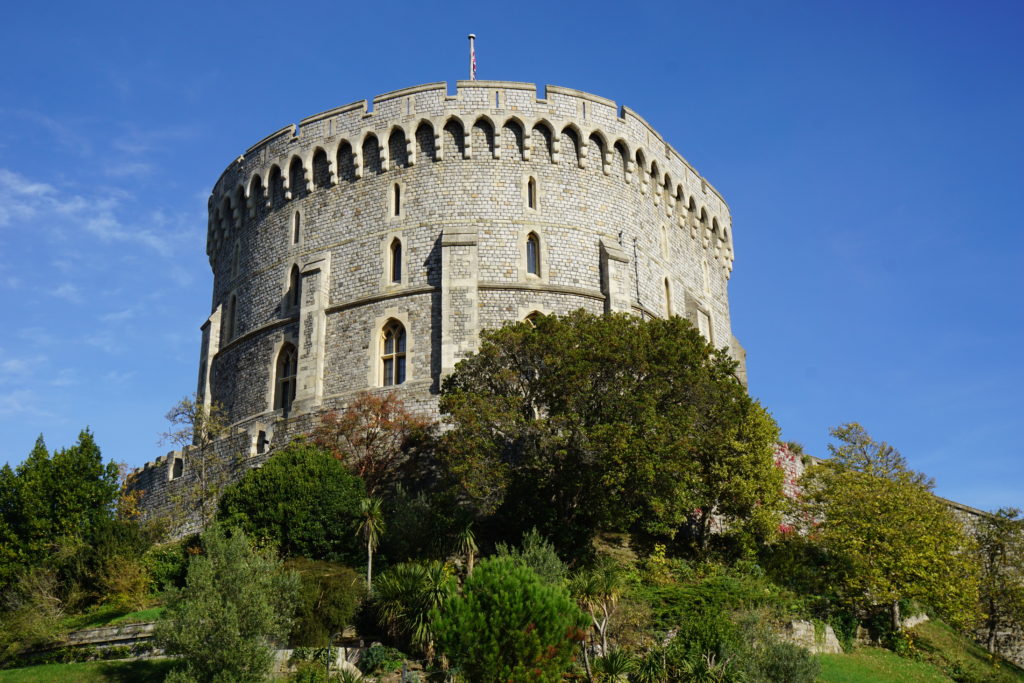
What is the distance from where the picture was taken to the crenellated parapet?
37.4 metres

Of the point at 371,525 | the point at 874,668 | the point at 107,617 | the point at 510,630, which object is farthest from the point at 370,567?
the point at 874,668

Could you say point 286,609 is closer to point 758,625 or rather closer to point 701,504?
point 758,625

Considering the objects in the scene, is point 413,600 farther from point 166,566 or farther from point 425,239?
point 425,239

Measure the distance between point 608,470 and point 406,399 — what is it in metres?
9.54

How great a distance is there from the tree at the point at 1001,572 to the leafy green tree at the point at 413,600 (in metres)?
20.2

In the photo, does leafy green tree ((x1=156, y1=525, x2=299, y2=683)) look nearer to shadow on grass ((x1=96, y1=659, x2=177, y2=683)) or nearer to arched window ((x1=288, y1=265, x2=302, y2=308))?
shadow on grass ((x1=96, y1=659, x2=177, y2=683))

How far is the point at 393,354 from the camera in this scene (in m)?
35.3

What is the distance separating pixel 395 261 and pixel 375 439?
25.7 ft

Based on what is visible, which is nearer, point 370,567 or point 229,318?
point 370,567

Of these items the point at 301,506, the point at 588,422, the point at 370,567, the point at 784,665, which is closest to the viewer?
the point at 784,665

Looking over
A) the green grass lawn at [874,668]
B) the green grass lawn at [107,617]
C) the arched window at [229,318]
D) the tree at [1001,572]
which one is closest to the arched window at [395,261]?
the arched window at [229,318]

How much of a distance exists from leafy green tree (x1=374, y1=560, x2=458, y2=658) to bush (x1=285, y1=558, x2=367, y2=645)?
→ 27.8 inches

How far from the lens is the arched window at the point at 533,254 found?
119 feet

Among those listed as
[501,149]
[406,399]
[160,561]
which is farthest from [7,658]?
[501,149]
